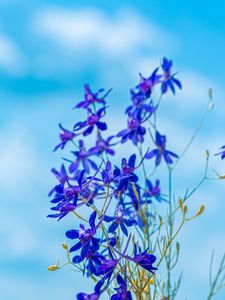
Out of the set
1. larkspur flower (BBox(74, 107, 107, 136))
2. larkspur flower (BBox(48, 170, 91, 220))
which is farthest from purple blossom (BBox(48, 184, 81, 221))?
larkspur flower (BBox(74, 107, 107, 136))

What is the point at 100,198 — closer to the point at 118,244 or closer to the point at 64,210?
the point at 118,244

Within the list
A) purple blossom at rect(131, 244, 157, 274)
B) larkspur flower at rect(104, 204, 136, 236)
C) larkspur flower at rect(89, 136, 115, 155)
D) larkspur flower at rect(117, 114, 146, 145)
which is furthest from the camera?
larkspur flower at rect(89, 136, 115, 155)

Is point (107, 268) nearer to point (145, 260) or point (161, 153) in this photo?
point (145, 260)

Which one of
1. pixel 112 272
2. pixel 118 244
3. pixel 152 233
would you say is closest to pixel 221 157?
pixel 152 233

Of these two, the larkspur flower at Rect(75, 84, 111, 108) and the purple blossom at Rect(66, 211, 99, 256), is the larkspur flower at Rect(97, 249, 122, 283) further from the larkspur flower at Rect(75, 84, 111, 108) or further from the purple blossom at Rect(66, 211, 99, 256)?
the larkspur flower at Rect(75, 84, 111, 108)

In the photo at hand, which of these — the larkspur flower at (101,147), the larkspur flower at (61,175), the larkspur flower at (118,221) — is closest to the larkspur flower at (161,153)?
the larkspur flower at (101,147)

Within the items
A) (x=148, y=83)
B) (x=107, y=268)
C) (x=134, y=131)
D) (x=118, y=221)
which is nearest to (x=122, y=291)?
(x=107, y=268)

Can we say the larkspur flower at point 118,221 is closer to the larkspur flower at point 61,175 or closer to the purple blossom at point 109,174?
the purple blossom at point 109,174

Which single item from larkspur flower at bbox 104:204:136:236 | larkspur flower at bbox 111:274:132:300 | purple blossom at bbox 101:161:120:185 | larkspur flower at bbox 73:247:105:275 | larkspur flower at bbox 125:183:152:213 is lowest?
larkspur flower at bbox 111:274:132:300

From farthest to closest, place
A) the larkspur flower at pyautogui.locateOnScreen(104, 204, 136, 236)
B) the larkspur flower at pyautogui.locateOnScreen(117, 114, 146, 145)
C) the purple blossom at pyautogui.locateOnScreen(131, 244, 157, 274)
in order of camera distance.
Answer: the larkspur flower at pyautogui.locateOnScreen(117, 114, 146, 145) → the larkspur flower at pyautogui.locateOnScreen(104, 204, 136, 236) → the purple blossom at pyautogui.locateOnScreen(131, 244, 157, 274)

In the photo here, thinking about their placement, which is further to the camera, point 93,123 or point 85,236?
point 93,123

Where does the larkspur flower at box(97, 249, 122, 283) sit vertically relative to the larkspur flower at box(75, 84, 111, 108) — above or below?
below
